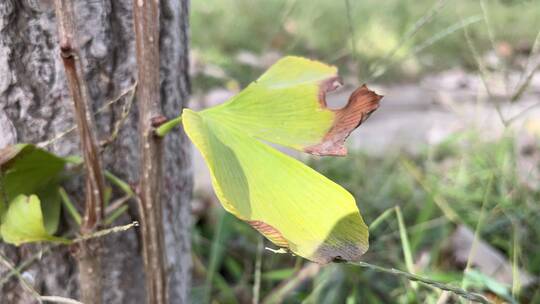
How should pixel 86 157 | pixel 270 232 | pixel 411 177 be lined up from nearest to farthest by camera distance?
pixel 270 232, pixel 86 157, pixel 411 177

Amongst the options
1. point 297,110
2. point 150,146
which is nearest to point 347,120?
point 297,110

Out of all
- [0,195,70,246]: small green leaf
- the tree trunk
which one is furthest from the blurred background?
[0,195,70,246]: small green leaf

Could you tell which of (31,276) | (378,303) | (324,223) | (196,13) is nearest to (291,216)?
(324,223)

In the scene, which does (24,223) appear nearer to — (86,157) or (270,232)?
(86,157)

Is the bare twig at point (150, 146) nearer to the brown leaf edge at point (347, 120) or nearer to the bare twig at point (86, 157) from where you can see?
the bare twig at point (86, 157)

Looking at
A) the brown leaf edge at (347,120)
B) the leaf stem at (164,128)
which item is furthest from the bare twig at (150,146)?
the brown leaf edge at (347,120)

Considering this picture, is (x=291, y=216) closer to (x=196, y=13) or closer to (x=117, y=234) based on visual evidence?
(x=117, y=234)

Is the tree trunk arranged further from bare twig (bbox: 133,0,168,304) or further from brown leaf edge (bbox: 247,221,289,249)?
brown leaf edge (bbox: 247,221,289,249)
